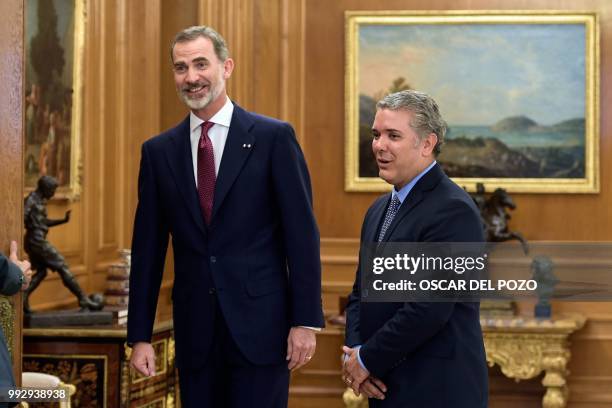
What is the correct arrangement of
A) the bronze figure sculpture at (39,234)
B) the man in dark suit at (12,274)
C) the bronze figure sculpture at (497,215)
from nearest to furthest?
the man in dark suit at (12,274) → the bronze figure sculpture at (39,234) → the bronze figure sculpture at (497,215)

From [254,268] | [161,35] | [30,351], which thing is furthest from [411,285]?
[161,35]

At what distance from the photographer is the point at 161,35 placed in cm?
762

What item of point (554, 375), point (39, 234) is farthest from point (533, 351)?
point (39, 234)

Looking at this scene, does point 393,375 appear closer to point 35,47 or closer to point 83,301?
point 83,301

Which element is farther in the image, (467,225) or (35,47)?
(35,47)

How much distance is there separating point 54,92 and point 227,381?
3.15 metres

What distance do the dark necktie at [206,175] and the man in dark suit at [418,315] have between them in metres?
0.56

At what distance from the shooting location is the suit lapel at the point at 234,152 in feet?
11.0

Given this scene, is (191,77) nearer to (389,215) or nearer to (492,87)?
(389,215)

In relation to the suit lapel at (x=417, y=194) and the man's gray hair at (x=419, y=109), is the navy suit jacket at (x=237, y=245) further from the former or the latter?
the man's gray hair at (x=419, y=109)

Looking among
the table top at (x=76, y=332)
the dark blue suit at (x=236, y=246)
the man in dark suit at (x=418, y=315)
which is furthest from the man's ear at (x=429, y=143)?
the table top at (x=76, y=332)

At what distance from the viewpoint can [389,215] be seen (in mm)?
3166

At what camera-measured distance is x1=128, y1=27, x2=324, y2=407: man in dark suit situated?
3.30m

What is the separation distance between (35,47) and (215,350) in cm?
300
